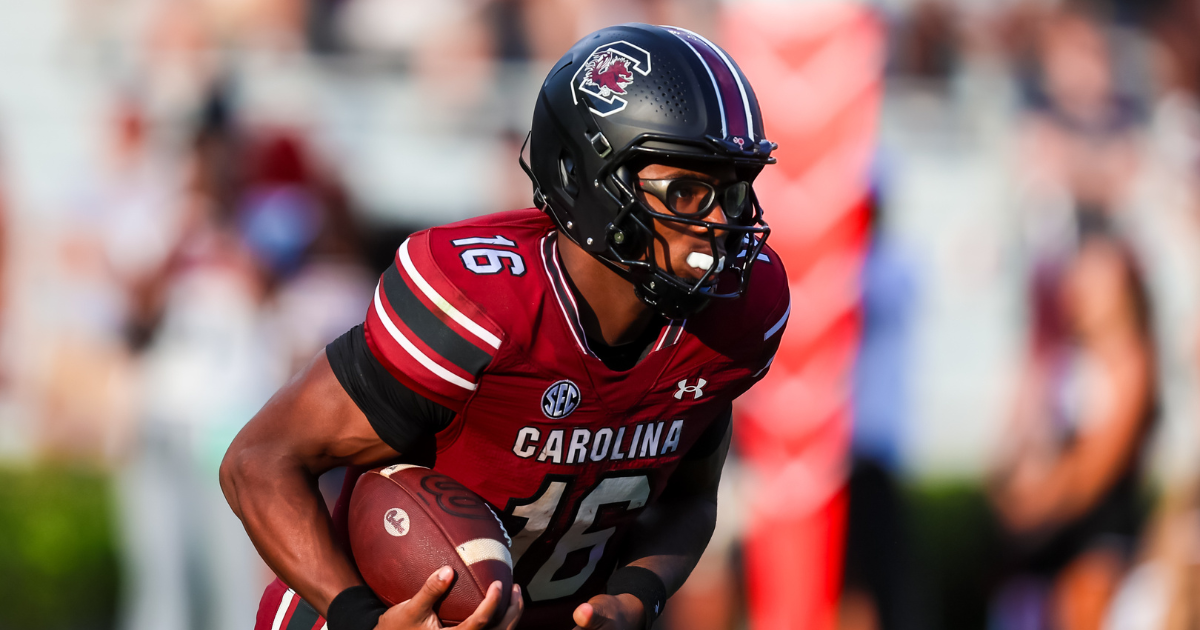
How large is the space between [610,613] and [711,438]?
1.79 feet

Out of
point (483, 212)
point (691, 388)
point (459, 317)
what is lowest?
point (483, 212)

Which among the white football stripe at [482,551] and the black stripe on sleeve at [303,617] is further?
the black stripe on sleeve at [303,617]

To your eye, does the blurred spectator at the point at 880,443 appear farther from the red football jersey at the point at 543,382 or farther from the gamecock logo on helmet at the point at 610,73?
the gamecock logo on helmet at the point at 610,73

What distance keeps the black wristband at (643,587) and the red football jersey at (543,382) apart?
0.30 ft

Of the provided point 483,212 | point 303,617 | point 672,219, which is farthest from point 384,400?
point 483,212

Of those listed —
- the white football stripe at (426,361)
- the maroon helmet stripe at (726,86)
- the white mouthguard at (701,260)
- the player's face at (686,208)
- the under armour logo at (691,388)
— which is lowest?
the under armour logo at (691,388)

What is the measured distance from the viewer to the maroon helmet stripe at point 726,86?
219cm

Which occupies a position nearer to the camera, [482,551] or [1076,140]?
[482,551]

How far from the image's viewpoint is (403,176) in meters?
7.16

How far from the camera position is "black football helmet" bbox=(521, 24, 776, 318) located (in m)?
2.17

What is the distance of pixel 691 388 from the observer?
2.33m

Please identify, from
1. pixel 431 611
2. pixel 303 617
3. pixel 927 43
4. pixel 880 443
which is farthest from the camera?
pixel 927 43

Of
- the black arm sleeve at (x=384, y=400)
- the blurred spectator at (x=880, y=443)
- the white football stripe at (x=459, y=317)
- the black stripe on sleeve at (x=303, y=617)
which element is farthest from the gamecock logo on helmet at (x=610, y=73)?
the blurred spectator at (x=880, y=443)

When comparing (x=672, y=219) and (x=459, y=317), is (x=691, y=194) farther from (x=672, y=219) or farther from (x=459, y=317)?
(x=459, y=317)
